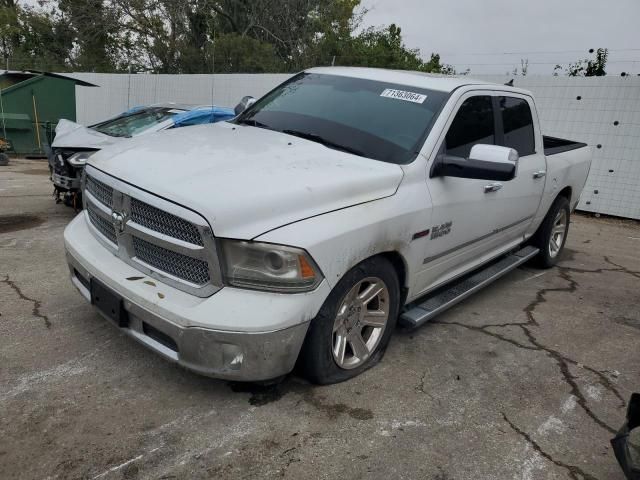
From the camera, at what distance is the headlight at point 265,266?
256 centimetres

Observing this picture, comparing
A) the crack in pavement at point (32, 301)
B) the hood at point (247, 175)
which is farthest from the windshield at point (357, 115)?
the crack in pavement at point (32, 301)

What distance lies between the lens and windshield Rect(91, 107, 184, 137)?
7172 millimetres

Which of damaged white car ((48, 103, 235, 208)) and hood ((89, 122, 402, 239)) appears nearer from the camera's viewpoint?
hood ((89, 122, 402, 239))

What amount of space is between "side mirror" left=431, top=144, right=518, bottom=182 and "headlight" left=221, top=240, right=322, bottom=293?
1304mm

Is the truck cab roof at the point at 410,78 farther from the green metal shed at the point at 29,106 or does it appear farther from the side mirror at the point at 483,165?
the green metal shed at the point at 29,106

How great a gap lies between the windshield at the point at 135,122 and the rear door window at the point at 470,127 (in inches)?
185

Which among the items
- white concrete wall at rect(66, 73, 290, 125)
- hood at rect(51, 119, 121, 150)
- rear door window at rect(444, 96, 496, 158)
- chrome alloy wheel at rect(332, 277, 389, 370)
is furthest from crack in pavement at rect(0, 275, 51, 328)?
white concrete wall at rect(66, 73, 290, 125)

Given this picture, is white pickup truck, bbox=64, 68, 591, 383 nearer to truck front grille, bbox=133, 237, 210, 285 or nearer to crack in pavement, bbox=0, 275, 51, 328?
truck front grille, bbox=133, 237, 210, 285

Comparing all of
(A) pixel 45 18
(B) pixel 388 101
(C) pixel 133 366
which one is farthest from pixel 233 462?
(A) pixel 45 18

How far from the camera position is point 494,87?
Result: 14.4ft

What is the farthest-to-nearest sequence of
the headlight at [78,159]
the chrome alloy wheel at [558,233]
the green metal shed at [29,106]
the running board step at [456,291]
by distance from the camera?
the green metal shed at [29,106]
the headlight at [78,159]
the chrome alloy wheel at [558,233]
the running board step at [456,291]

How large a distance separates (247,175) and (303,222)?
0.43m

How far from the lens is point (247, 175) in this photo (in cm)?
281

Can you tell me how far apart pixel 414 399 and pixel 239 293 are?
4.20ft
